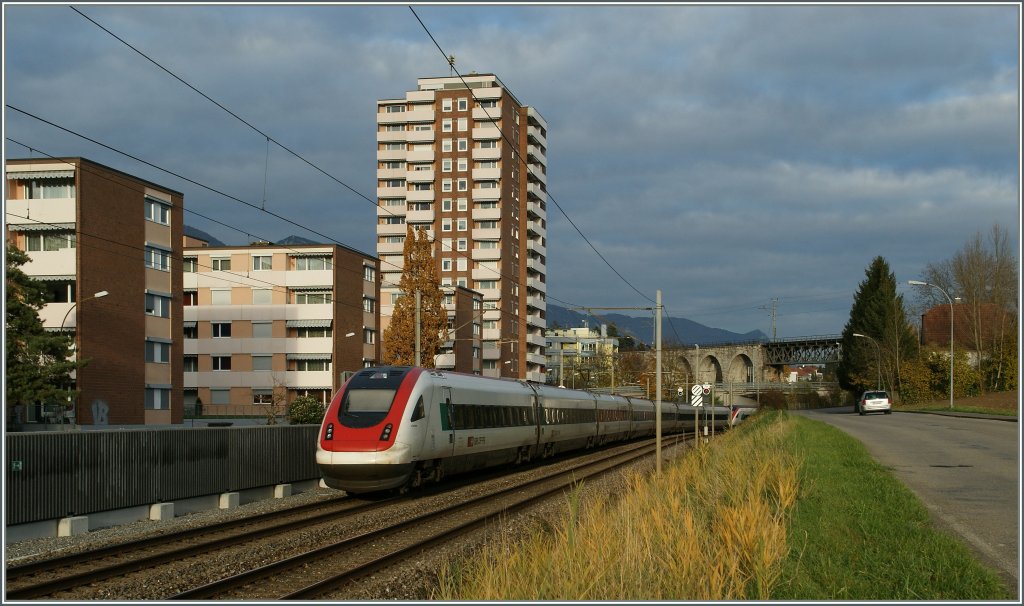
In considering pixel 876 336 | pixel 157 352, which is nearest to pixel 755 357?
pixel 876 336

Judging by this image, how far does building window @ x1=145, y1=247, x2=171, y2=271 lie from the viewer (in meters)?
49.9

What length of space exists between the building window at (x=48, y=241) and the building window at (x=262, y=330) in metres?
24.7

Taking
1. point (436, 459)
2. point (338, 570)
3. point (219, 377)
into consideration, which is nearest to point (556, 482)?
point (436, 459)

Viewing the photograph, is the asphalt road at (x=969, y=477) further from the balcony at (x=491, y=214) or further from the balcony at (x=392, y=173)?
the balcony at (x=392, y=173)

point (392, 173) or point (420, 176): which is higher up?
point (392, 173)

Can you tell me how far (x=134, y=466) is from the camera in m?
15.8

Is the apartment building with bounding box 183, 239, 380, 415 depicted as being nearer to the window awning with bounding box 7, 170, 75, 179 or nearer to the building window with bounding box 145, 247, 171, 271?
the building window with bounding box 145, 247, 171, 271

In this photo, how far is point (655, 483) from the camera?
15.0 metres

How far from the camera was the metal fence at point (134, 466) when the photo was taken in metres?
13.4

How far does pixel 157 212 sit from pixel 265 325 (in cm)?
2085

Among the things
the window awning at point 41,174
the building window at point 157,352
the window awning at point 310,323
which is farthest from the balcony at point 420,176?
the window awning at point 41,174

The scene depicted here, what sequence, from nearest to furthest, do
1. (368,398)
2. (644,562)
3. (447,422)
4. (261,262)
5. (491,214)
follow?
(644,562) → (368,398) → (447,422) → (261,262) → (491,214)

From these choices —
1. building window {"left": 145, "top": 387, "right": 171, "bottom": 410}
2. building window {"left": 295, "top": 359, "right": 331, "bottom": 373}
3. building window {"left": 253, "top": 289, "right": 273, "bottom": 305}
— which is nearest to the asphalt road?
building window {"left": 145, "top": 387, "right": 171, "bottom": 410}

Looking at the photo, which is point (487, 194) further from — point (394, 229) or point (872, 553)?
point (872, 553)
